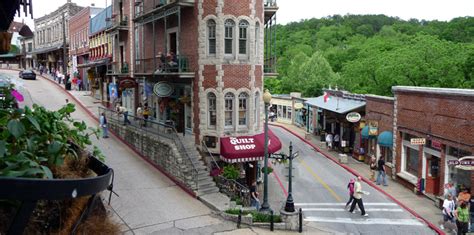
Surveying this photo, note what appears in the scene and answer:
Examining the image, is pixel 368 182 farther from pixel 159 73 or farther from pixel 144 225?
pixel 144 225

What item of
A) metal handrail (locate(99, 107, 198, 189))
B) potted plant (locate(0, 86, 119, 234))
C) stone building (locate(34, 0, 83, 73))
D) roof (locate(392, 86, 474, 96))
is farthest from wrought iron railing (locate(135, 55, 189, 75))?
stone building (locate(34, 0, 83, 73))

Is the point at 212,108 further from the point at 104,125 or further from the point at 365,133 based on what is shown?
the point at 365,133

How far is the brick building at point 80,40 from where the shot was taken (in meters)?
52.6

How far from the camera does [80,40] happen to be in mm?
56844

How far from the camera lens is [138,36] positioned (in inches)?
1262

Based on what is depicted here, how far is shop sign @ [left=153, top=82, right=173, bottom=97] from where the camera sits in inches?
985

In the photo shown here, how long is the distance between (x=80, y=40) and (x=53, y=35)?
1482 cm

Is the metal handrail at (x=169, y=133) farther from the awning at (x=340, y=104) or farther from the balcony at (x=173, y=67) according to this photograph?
the awning at (x=340, y=104)

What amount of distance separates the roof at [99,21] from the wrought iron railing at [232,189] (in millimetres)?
25977

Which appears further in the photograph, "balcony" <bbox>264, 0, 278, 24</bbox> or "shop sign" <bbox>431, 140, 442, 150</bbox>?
"balcony" <bbox>264, 0, 278, 24</bbox>

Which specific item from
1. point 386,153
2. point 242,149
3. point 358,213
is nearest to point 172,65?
point 242,149

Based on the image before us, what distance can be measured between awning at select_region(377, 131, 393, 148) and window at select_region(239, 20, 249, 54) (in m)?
10.7

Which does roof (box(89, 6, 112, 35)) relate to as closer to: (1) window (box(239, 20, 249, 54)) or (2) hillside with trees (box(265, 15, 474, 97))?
(1) window (box(239, 20, 249, 54))

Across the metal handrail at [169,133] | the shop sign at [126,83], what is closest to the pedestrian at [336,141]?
the metal handrail at [169,133]
